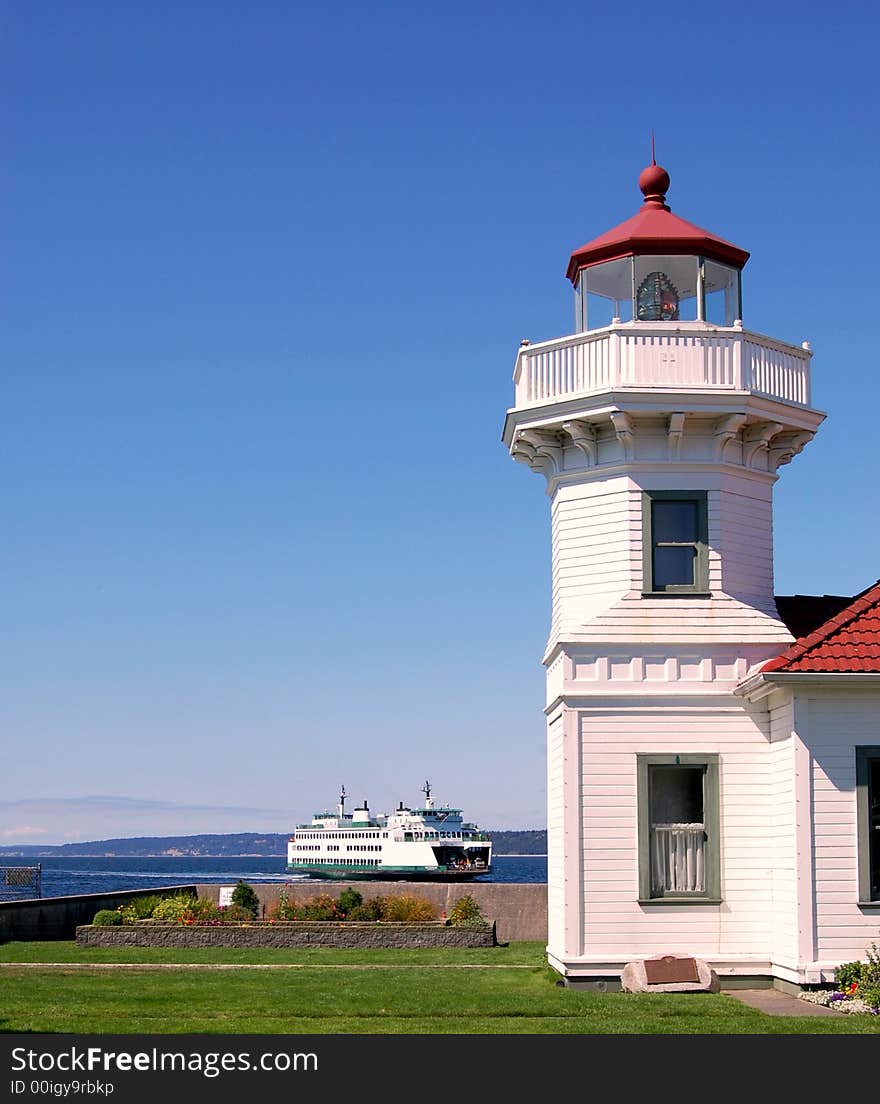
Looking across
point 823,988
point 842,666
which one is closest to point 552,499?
point 842,666

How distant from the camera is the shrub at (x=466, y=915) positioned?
25389mm

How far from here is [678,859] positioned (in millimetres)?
18484

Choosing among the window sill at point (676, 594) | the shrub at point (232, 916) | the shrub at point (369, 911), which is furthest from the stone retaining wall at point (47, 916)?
the window sill at point (676, 594)

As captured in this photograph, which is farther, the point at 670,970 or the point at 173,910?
the point at 173,910

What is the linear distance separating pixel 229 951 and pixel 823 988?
10.6m

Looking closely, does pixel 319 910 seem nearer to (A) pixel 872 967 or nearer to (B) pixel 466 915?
(B) pixel 466 915

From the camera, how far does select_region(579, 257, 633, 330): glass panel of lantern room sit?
2019 centimetres

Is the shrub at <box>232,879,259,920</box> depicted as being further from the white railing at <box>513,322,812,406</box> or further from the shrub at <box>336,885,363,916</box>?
the white railing at <box>513,322,812,406</box>

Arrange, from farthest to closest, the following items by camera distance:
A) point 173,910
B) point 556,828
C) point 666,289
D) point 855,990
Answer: point 173,910 < point 666,289 < point 556,828 < point 855,990

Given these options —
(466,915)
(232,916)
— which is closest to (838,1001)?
(466,915)

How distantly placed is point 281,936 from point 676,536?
1029 cm

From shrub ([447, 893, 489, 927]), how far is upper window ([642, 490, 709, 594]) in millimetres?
8636

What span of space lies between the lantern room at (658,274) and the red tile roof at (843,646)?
167 inches
